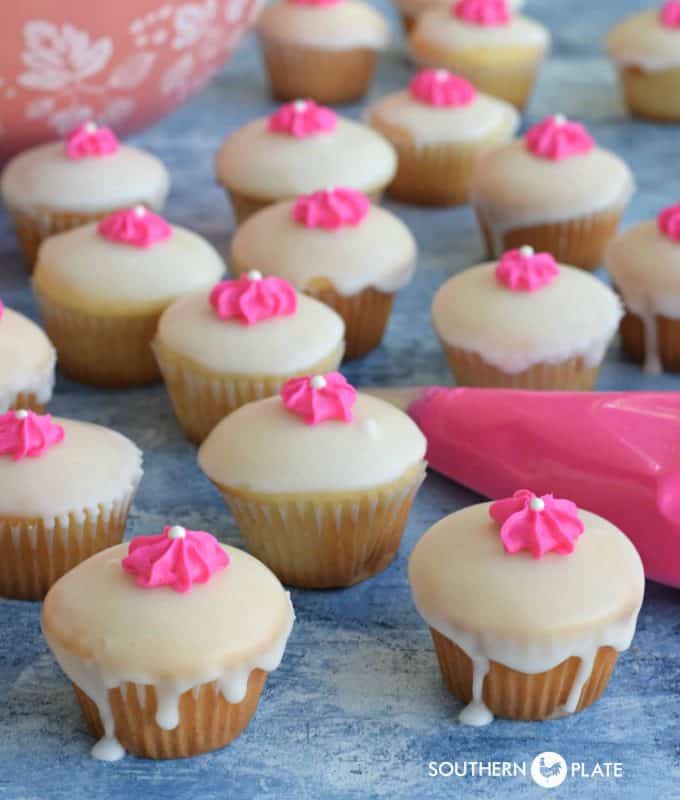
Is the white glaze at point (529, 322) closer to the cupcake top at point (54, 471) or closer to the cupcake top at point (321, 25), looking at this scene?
the cupcake top at point (54, 471)

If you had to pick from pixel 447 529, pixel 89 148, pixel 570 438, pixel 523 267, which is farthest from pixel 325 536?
pixel 89 148

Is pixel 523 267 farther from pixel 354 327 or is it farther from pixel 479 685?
pixel 479 685

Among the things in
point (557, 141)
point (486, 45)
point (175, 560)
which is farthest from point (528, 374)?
point (486, 45)

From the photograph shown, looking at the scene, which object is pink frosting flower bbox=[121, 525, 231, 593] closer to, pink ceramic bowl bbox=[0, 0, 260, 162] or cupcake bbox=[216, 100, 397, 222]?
cupcake bbox=[216, 100, 397, 222]

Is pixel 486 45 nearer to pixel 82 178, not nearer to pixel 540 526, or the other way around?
pixel 82 178

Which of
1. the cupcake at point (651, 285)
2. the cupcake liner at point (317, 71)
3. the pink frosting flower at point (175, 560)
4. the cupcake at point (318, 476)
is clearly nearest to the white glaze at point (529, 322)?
the cupcake at point (651, 285)
